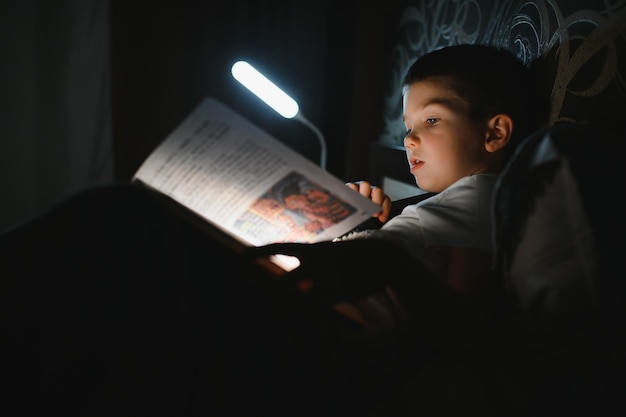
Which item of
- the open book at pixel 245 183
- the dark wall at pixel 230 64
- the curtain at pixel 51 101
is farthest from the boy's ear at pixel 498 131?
the curtain at pixel 51 101

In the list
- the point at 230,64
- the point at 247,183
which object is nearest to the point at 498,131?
the point at 247,183

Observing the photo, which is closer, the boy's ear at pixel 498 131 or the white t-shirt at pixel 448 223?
the white t-shirt at pixel 448 223

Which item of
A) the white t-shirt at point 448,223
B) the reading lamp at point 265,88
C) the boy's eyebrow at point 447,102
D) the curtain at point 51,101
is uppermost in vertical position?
the curtain at point 51,101

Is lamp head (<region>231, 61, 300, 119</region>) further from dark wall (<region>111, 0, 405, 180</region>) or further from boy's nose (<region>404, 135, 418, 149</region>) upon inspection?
dark wall (<region>111, 0, 405, 180</region>)

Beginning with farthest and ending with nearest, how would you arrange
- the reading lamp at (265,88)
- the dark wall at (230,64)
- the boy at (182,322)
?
the dark wall at (230,64) → the reading lamp at (265,88) → the boy at (182,322)

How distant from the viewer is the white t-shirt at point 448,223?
2.48 ft

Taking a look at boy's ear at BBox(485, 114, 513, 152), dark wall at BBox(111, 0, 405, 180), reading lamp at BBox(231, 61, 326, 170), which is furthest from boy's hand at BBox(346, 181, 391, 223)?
dark wall at BBox(111, 0, 405, 180)

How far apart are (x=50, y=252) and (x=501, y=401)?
541mm

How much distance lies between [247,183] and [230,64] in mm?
1357

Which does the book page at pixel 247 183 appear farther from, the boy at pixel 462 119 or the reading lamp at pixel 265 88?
the reading lamp at pixel 265 88

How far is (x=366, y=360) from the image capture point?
563 mm

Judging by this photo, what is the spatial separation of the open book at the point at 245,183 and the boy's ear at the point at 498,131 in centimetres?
31

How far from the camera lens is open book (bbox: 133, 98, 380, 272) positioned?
0.76 meters

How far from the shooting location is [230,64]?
203 cm
